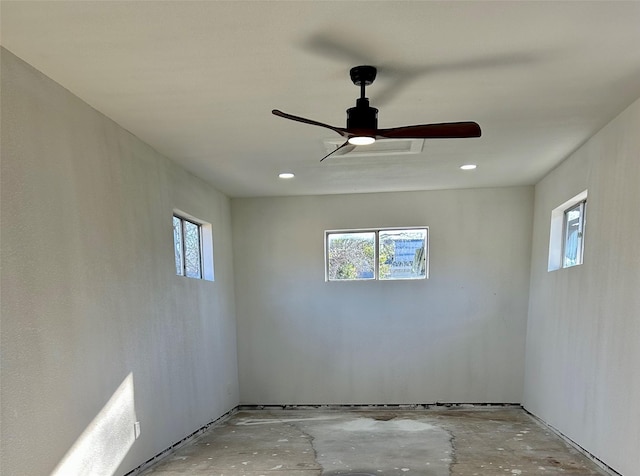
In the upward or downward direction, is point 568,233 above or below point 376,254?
above

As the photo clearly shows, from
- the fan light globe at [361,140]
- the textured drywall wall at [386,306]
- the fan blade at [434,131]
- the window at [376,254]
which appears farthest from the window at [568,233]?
the fan light globe at [361,140]

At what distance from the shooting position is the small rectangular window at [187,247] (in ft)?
12.8

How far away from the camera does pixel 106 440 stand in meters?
2.55


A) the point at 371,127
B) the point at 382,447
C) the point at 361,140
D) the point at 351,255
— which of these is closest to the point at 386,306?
the point at 351,255

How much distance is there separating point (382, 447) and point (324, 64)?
3.09 metres

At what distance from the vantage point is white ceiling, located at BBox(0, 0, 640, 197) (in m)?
1.68

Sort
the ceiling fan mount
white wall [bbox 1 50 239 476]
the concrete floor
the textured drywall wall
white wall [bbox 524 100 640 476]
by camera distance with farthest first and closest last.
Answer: the textured drywall wall, the concrete floor, white wall [bbox 524 100 640 476], the ceiling fan mount, white wall [bbox 1 50 239 476]

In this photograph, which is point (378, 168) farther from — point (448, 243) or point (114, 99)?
point (114, 99)

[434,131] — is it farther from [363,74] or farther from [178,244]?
[178,244]

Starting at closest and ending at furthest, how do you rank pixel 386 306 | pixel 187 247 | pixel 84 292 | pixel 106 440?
1. pixel 84 292
2. pixel 106 440
3. pixel 187 247
4. pixel 386 306

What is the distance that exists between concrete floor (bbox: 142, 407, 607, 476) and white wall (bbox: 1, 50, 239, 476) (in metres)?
0.48

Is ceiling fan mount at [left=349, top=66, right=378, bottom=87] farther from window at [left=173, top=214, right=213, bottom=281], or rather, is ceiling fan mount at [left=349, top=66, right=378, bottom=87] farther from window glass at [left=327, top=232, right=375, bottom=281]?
window glass at [left=327, top=232, right=375, bottom=281]

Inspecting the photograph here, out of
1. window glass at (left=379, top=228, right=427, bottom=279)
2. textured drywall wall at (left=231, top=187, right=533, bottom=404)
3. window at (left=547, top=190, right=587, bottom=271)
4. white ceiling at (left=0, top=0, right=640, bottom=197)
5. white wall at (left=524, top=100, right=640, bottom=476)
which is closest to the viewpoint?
white ceiling at (left=0, top=0, right=640, bottom=197)

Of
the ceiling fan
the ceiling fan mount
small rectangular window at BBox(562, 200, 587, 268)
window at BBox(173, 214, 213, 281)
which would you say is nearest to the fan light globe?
the ceiling fan
